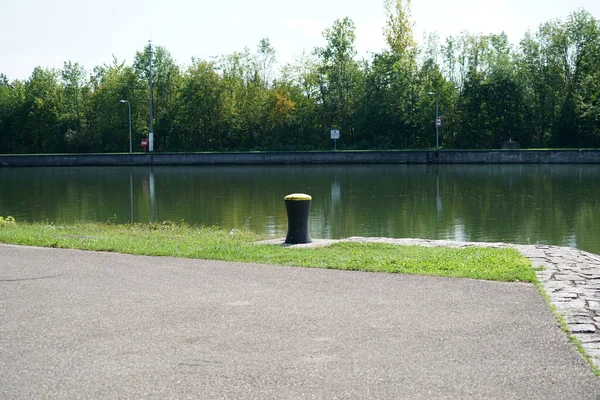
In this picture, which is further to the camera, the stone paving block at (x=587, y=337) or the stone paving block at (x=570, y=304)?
the stone paving block at (x=570, y=304)

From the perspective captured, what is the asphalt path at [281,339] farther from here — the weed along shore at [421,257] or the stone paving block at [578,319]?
the weed along shore at [421,257]

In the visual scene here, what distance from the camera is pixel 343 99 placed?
262 ft

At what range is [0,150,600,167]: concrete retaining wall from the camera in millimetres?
62156

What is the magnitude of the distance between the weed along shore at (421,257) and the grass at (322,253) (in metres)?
0.01

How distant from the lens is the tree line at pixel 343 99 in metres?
72.5

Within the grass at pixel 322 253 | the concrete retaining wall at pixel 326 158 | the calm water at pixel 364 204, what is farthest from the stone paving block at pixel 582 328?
the concrete retaining wall at pixel 326 158

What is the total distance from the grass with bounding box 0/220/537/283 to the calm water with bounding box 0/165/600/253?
535 cm

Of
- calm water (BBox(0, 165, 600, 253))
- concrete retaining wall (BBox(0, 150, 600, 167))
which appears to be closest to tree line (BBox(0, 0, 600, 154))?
concrete retaining wall (BBox(0, 150, 600, 167))

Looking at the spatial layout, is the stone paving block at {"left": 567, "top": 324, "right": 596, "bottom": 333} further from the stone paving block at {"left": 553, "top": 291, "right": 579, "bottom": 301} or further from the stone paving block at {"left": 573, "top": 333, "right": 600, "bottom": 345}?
the stone paving block at {"left": 553, "top": 291, "right": 579, "bottom": 301}

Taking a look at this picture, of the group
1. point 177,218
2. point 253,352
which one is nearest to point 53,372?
point 253,352

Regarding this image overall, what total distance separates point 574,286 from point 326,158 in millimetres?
60266

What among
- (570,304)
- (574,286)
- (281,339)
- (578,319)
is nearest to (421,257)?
(574,286)

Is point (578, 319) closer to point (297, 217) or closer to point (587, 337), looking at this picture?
point (587, 337)

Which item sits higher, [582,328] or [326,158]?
[326,158]
